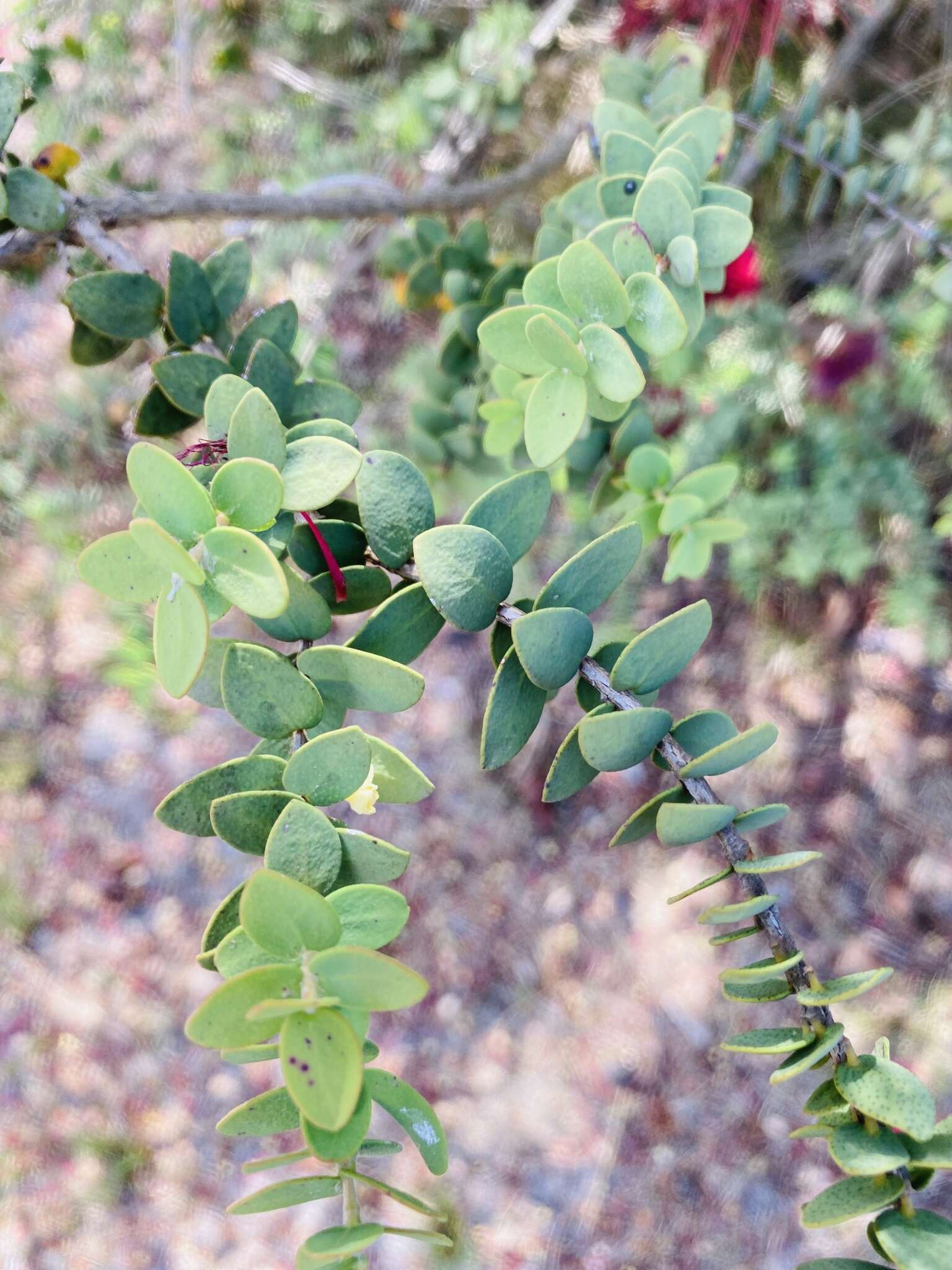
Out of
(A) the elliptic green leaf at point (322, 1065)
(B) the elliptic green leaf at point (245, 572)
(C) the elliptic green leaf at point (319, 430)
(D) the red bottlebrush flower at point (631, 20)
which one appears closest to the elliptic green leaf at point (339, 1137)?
(A) the elliptic green leaf at point (322, 1065)

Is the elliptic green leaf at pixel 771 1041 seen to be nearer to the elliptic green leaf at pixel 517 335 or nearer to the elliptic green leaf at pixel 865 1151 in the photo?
the elliptic green leaf at pixel 865 1151

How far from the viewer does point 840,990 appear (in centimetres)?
38

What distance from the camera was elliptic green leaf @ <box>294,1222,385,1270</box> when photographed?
1.17 ft

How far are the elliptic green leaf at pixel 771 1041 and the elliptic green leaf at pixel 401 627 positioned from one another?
0.83 feet

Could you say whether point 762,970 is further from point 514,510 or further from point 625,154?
point 625,154

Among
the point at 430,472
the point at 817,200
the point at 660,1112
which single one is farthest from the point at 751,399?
the point at 660,1112

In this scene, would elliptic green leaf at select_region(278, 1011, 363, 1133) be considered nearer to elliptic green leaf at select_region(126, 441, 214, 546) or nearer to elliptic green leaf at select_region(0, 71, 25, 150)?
elliptic green leaf at select_region(126, 441, 214, 546)

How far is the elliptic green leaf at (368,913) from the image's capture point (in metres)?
0.36

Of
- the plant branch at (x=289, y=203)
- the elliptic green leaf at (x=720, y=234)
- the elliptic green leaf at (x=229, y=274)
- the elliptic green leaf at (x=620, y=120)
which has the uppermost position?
the elliptic green leaf at (x=620, y=120)

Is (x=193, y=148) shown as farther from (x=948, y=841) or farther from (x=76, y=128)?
(x=948, y=841)

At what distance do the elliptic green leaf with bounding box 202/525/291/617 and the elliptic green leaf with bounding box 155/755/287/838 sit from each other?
9cm

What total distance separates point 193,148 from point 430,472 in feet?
4.36

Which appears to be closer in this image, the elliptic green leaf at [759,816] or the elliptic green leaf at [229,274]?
the elliptic green leaf at [759,816]

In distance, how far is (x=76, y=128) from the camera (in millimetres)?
1473
